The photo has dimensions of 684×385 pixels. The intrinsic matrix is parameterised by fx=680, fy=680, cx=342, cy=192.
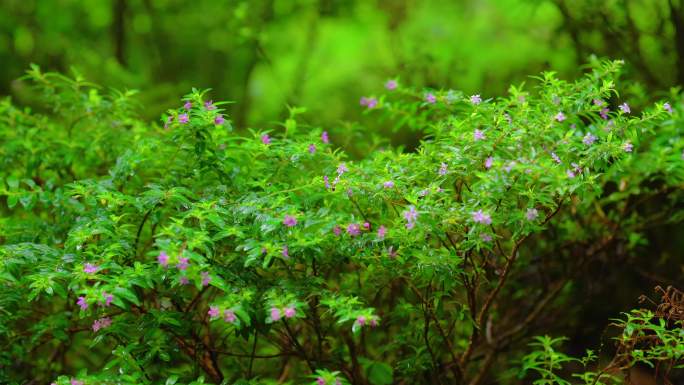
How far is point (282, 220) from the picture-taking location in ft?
7.68

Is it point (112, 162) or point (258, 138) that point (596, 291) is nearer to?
point (258, 138)

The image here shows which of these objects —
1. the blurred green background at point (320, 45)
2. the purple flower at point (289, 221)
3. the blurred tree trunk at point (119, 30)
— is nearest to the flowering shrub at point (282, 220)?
the purple flower at point (289, 221)

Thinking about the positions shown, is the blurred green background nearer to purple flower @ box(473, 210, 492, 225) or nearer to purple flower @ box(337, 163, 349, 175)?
purple flower @ box(337, 163, 349, 175)

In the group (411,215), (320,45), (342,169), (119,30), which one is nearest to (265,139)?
(342,169)

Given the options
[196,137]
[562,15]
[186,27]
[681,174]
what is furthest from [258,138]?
[186,27]

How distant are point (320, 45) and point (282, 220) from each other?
14.7 feet

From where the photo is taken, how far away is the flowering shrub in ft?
7.58

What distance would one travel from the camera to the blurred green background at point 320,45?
15.5 feet

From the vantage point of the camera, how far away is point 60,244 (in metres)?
3.00

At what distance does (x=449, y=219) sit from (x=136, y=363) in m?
1.26

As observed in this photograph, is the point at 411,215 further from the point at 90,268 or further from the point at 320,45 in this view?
the point at 320,45

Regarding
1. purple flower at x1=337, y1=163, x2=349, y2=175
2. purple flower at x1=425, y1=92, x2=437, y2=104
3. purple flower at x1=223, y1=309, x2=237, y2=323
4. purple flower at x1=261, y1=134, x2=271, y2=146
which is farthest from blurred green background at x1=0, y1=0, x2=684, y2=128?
purple flower at x1=223, y1=309, x2=237, y2=323

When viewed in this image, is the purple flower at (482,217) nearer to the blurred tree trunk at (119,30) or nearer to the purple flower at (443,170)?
the purple flower at (443,170)

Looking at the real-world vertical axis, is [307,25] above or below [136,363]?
above
